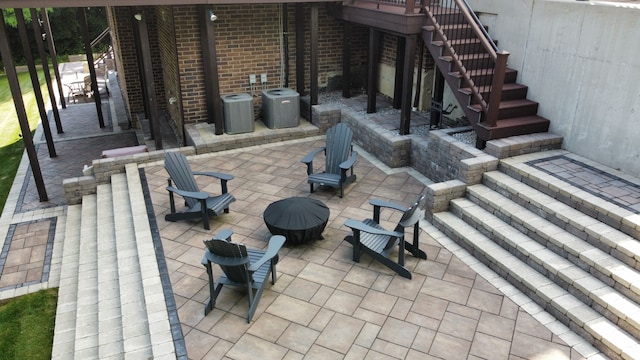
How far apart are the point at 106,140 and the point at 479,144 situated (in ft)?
27.6

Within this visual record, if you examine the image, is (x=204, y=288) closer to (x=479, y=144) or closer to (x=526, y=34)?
(x=479, y=144)

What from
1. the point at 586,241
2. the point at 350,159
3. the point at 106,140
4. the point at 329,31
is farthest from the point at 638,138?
the point at 106,140

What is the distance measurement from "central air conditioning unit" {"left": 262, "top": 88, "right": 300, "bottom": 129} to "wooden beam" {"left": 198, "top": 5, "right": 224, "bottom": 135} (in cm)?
91

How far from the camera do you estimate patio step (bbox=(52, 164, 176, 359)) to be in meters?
4.15

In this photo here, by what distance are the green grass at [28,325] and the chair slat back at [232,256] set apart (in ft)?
7.17

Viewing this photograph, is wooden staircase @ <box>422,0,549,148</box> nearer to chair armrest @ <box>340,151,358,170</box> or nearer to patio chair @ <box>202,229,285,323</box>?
chair armrest @ <box>340,151,358,170</box>

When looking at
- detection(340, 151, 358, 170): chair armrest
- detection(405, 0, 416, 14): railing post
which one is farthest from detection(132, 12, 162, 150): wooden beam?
detection(405, 0, 416, 14): railing post

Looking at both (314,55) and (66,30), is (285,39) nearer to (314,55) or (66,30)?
(314,55)

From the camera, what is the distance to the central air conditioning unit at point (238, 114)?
8386 millimetres

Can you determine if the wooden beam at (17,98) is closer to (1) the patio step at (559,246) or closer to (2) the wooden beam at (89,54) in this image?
(2) the wooden beam at (89,54)

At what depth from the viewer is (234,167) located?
766 cm

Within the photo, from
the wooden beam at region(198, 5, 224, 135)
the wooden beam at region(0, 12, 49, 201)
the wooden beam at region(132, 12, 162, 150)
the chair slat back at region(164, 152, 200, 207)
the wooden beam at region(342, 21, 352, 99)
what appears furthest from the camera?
the wooden beam at region(342, 21, 352, 99)

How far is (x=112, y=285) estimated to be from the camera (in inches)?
199

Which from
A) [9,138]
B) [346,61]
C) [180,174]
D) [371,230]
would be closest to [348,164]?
[371,230]
